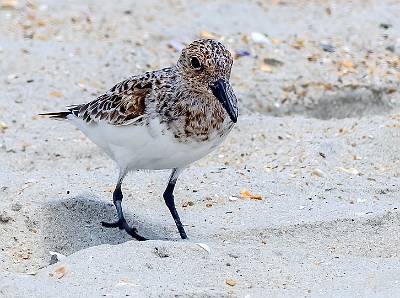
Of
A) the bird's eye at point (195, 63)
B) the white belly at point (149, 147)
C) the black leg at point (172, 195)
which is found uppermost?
the bird's eye at point (195, 63)

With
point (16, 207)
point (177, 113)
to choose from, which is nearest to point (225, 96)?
point (177, 113)

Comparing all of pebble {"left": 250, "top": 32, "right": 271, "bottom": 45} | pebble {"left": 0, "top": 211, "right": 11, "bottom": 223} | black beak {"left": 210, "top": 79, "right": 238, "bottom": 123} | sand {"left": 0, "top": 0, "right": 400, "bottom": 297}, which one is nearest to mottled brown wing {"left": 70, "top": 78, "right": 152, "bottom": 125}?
black beak {"left": 210, "top": 79, "right": 238, "bottom": 123}

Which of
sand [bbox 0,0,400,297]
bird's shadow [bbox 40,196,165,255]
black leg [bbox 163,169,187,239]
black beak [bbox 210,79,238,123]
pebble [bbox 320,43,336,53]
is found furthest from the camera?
pebble [bbox 320,43,336,53]

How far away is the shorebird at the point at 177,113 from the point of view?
15.5ft

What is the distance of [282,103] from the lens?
7.31 metres

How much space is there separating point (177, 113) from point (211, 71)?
265 millimetres


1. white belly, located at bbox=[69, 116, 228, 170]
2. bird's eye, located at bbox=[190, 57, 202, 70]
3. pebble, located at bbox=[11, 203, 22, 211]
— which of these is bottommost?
pebble, located at bbox=[11, 203, 22, 211]

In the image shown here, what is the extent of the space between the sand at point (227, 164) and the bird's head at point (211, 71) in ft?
2.39

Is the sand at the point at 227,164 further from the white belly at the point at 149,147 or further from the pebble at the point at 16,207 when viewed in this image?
the white belly at the point at 149,147

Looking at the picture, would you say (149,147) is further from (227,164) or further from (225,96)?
(227,164)

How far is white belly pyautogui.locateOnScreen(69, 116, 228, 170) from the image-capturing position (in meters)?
4.74

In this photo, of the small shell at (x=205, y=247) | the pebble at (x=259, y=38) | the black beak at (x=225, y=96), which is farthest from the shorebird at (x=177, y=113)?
the pebble at (x=259, y=38)

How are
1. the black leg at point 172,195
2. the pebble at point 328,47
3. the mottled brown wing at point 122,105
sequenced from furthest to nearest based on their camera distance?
the pebble at point 328,47 < the black leg at point 172,195 < the mottled brown wing at point 122,105

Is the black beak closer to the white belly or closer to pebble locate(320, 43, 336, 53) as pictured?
the white belly
